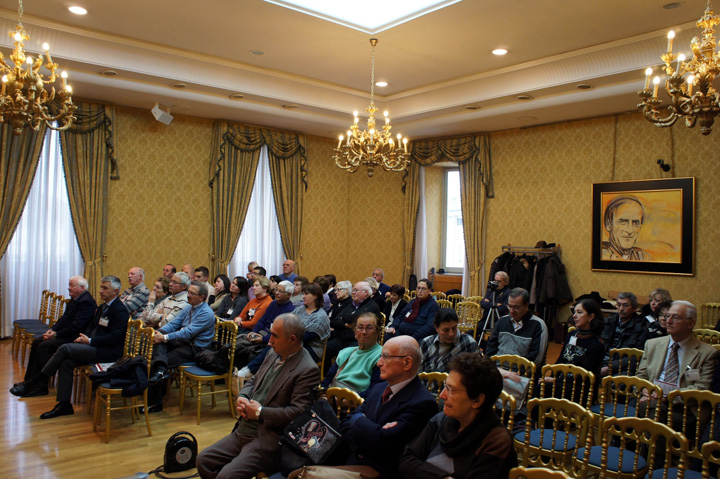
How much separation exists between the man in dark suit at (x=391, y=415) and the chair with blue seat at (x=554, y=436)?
65 centimetres

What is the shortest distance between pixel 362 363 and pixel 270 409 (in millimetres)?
871

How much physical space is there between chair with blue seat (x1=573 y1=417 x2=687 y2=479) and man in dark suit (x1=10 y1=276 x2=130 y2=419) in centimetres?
444

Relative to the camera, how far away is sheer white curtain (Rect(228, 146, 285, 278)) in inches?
432

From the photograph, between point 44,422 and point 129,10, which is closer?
point 44,422

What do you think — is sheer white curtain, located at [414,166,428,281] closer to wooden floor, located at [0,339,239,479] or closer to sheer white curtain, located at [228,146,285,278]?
sheer white curtain, located at [228,146,285,278]

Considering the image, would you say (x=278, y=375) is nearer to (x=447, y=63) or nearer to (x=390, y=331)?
(x=390, y=331)

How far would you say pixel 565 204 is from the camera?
9.81 metres

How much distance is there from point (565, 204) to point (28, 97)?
812 centimetres

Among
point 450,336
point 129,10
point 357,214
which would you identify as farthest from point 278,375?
point 357,214

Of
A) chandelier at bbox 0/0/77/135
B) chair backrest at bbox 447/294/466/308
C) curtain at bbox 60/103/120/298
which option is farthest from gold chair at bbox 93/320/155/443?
chair backrest at bbox 447/294/466/308

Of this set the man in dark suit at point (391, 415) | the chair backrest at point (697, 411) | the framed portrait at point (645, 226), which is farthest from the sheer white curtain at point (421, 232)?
the man in dark suit at point (391, 415)

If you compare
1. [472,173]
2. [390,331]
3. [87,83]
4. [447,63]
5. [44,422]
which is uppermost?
[447,63]

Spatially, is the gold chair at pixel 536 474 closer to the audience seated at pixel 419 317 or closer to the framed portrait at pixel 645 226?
the audience seated at pixel 419 317

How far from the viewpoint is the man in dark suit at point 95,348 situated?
5449 millimetres
